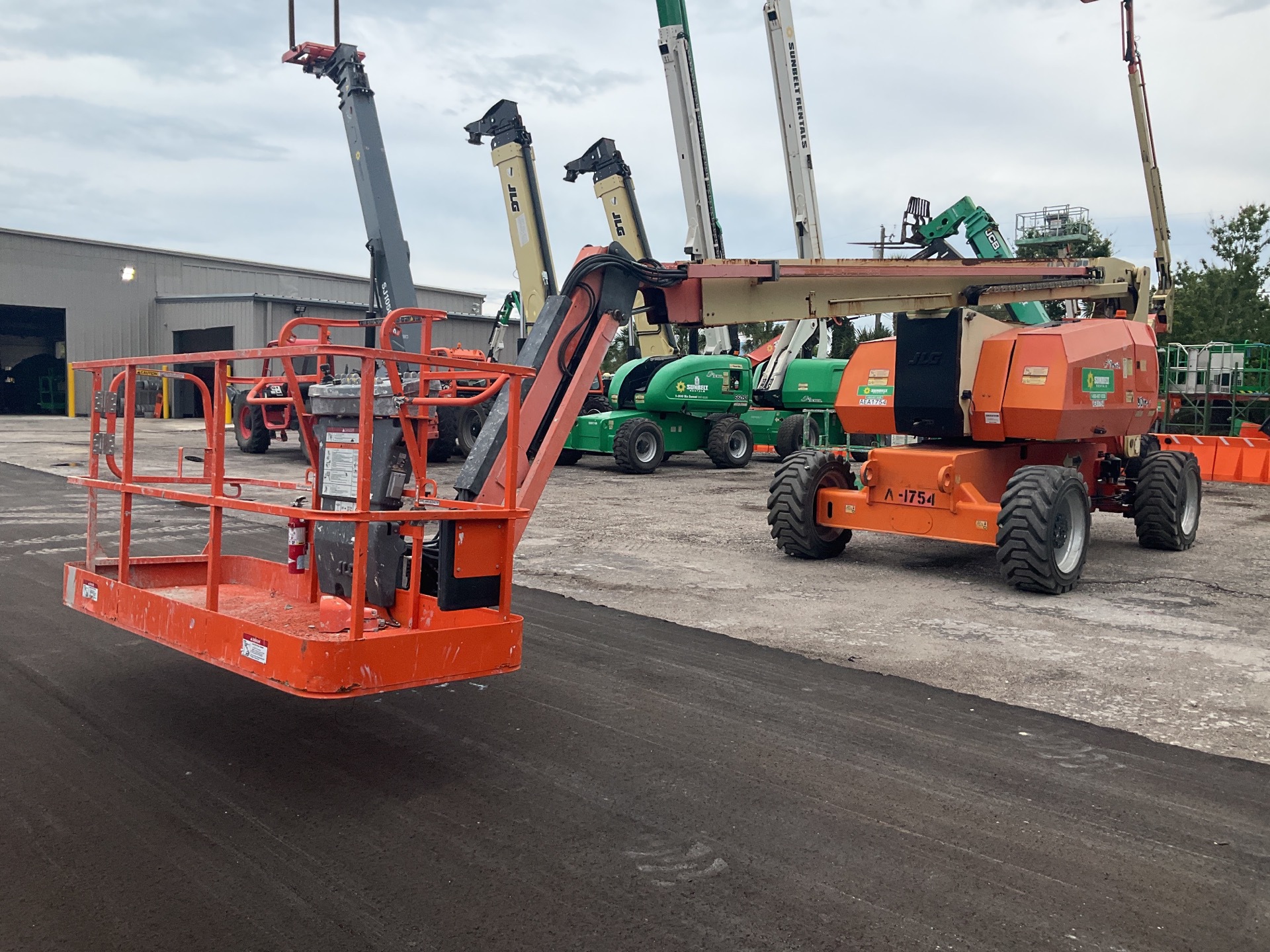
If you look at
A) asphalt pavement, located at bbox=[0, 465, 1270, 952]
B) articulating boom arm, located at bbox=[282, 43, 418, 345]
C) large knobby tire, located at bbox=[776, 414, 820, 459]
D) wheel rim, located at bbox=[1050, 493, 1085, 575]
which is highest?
articulating boom arm, located at bbox=[282, 43, 418, 345]

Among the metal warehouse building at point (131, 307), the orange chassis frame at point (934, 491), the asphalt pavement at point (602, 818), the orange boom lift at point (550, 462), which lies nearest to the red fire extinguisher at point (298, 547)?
the orange boom lift at point (550, 462)

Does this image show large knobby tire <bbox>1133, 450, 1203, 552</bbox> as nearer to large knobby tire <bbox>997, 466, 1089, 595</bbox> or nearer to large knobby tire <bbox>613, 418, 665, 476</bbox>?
large knobby tire <bbox>997, 466, 1089, 595</bbox>

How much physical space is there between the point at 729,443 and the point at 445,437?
18.3 ft

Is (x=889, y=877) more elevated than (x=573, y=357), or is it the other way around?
(x=573, y=357)

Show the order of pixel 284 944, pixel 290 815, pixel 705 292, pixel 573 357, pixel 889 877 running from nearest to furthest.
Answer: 1. pixel 284 944
2. pixel 889 877
3. pixel 290 815
4. pixel 573 357
5. pixel 705 292

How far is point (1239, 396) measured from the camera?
26.8 m

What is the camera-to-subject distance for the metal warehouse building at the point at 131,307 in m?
39.9

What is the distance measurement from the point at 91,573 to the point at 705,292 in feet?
14.2

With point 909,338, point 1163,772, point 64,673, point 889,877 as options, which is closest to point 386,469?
point 64,673

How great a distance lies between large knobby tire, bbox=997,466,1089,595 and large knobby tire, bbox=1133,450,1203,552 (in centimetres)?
237

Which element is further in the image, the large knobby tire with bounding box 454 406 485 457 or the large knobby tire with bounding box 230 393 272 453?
the large knobby tire with bounding box 230 393 272 453

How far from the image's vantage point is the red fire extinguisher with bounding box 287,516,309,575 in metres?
5.42

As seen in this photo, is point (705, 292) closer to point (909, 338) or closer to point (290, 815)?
point (909, 338)

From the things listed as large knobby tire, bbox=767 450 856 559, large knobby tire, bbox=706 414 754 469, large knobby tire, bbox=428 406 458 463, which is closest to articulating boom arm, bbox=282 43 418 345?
large knobby tire, bbox=428 406 458 463
